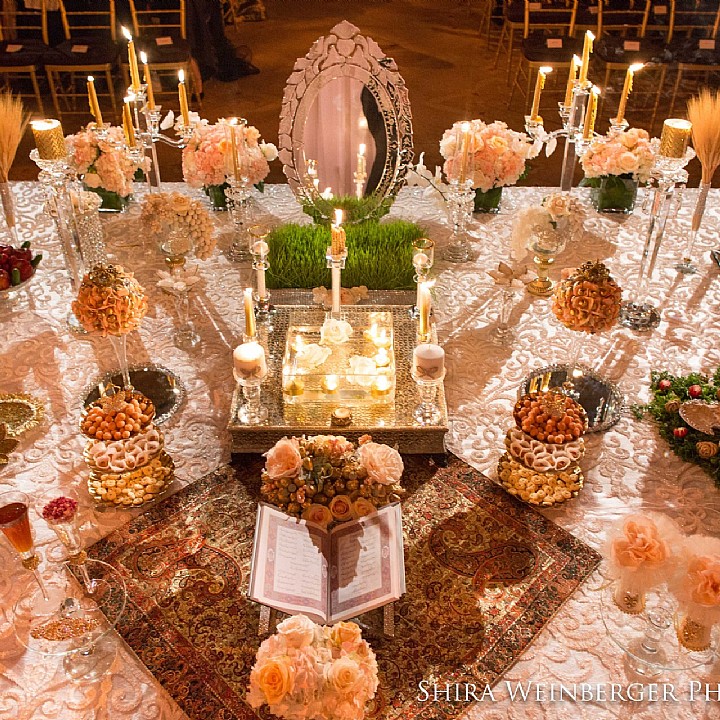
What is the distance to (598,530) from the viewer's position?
2986 millimetres

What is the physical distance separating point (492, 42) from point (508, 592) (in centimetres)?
771

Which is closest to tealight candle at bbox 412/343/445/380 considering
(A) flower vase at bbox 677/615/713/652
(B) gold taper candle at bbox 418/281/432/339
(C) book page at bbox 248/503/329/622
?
(B) gold taper candle at bbox 418/281/432/339

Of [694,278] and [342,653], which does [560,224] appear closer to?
[694,278]

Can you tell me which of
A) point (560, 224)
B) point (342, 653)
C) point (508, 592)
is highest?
point (560, 224)

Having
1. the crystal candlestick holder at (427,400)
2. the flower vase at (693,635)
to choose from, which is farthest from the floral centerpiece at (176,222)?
the flower vase at (693,635)

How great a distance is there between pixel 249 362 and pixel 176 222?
1.08m

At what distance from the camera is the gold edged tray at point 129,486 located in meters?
3.02

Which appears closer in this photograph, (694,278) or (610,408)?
(610,408)

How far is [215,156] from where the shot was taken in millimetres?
4516

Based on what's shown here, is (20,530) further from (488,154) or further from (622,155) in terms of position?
(622,155)

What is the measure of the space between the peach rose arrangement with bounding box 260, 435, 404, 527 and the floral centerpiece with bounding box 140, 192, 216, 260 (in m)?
1.52

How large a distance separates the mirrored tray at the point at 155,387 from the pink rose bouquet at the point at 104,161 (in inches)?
53.4

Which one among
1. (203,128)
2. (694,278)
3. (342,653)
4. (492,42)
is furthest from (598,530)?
(492,42)

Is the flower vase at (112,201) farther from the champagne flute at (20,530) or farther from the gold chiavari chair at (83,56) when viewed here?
the champagne flute at (20,530)
